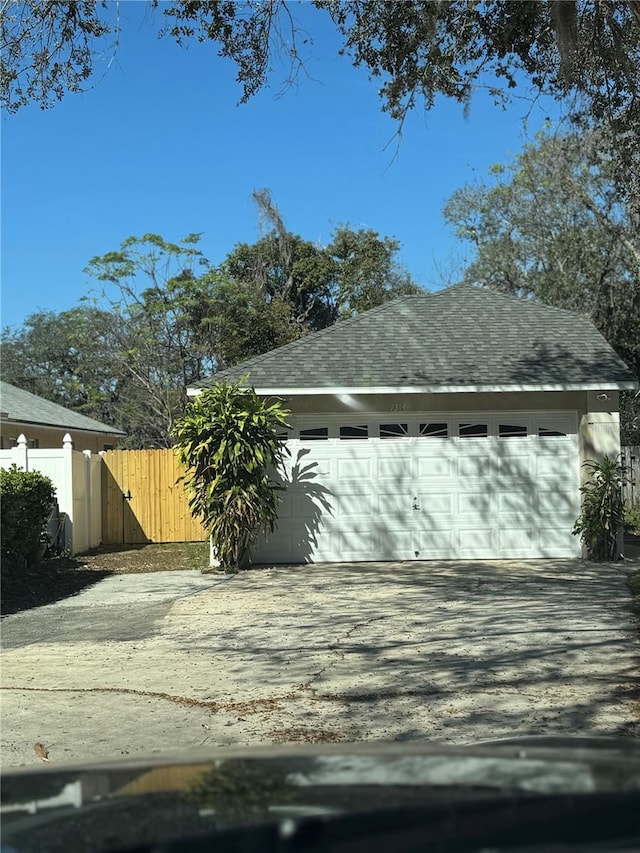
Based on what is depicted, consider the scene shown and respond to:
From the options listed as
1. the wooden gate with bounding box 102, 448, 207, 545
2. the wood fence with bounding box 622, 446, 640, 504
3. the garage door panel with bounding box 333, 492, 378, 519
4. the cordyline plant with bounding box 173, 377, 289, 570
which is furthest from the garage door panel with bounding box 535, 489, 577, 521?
the wooden gate with bounding box 102, 448, 207, 545

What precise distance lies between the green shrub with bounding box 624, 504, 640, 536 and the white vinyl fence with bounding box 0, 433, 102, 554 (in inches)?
444

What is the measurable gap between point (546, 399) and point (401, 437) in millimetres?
2595

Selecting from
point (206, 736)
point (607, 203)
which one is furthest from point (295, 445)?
point (607, 203)

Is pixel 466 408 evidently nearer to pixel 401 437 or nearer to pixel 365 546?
pixel 401 437

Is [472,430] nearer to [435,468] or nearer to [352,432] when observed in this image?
[435,468]

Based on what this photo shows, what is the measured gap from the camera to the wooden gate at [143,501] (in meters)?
19.2

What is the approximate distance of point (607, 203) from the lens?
26641 millimetres

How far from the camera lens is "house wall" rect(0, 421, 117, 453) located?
2175 cm

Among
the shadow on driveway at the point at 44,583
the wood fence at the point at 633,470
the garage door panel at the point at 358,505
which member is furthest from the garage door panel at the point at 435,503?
the wood fence at the point at 633,470

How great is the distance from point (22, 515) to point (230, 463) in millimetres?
3475

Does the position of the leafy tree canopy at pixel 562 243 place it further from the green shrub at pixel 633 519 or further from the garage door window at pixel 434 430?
the garage door window at pixel 434 430

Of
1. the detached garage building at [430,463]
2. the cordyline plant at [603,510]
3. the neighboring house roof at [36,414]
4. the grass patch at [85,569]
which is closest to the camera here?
the grass patch at [85,569]

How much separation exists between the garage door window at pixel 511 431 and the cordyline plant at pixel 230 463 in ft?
12.4

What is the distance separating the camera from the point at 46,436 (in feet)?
81.4
